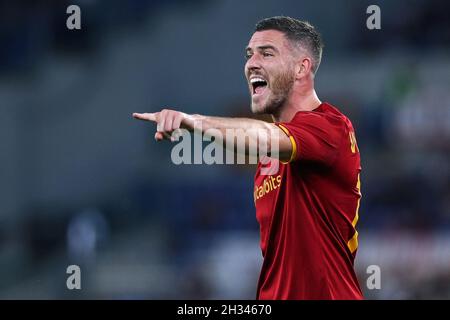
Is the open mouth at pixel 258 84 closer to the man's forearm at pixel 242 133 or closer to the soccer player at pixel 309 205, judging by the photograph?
the soccer player at pixel 309 205

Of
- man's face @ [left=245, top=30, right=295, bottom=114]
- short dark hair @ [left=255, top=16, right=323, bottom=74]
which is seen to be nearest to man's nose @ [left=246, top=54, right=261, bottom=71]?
man's face @ [left=245, top=30, right=295, bottom=114]

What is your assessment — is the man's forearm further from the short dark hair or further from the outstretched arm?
the short dark hair

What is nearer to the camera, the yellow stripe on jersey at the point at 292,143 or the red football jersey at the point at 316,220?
the yellow stripe on jersey at the point at 292,143

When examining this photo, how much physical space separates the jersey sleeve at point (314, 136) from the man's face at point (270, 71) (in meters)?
0.30

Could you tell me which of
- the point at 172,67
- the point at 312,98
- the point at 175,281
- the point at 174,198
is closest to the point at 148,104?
the point at 172,67

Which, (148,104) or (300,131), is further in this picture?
(148,104)

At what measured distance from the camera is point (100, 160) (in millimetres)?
12992

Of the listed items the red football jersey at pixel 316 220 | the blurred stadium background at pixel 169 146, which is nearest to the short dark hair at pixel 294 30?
the red football jersey at pixel 316 220

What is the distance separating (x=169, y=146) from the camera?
12.1 m

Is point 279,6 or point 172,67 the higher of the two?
point 279,6

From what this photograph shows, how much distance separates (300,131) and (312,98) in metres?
0.54

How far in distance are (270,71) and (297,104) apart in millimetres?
204

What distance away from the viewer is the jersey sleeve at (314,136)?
370 centimetres
